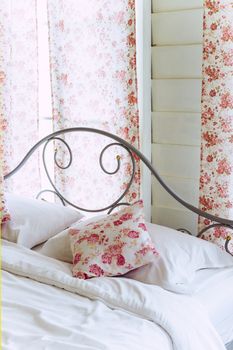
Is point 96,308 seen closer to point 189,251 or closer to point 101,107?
point 189,251

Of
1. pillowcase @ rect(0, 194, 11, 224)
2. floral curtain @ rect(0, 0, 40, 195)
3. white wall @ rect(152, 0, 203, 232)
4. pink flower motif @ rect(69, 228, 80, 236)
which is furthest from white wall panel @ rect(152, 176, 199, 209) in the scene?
floral curtain @ rect(0, 0, 40, 195)

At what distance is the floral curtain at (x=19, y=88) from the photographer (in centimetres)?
302

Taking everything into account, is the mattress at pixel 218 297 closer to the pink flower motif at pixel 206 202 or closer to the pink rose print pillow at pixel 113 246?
the pink rose print pillow at pixel 113 246

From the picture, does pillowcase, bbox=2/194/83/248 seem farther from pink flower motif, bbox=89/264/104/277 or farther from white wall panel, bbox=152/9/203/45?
white wall panel, bbox=152/9/203/45

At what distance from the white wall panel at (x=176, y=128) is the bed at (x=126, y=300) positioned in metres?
0.35

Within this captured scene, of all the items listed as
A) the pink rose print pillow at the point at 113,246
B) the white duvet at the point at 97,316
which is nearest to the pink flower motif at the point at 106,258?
the pink rose print pillow at the point at 113,246

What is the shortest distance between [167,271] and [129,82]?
1.07m

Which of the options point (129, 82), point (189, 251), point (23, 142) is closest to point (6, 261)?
point (189, 251)

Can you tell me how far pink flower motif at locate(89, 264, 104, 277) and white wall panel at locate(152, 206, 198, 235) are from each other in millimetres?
693

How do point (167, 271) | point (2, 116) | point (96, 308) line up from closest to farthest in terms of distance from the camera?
1. point (96, 308)
2. point (167, 271)
3. point (2, 116)

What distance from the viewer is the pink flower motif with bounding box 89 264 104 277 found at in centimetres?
187

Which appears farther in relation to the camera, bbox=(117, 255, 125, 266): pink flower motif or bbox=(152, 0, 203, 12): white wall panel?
bbox=(152, 0, 203, 12): white wall panel

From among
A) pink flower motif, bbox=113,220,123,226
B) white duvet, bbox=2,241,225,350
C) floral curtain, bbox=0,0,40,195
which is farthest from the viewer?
floral curtain, bbox=0,0,40,195

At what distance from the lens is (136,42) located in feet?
8.16
